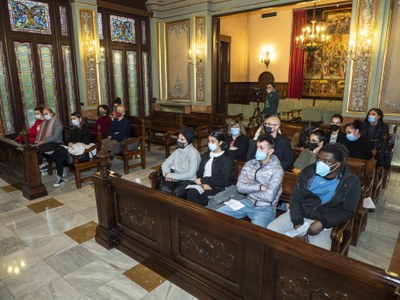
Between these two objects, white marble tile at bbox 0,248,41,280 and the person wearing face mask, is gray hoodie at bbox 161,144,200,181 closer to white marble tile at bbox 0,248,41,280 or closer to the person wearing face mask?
white marble tile at bbox 0,248,41,280

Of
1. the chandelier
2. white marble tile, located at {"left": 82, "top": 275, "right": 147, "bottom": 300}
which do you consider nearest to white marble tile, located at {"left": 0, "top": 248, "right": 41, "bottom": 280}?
white marble tile, located at {"left": 82, "top": 275, "right": 147, "bottom": 300}

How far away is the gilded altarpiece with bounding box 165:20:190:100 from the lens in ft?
27.1

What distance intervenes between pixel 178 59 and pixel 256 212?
6.89m

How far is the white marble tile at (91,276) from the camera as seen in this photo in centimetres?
236

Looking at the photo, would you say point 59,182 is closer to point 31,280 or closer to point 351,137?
point 31,280

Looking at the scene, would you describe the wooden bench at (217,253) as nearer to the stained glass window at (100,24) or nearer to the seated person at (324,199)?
the seated person at (324,199)

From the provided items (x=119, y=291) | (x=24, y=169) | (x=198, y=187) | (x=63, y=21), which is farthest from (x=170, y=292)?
(x=63, y=21)

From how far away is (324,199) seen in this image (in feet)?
7.47

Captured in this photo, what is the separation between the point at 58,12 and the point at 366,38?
6581 millimetres

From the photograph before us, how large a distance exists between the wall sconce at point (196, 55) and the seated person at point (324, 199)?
637 centimetres

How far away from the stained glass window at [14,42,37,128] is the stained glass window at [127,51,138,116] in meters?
2.63

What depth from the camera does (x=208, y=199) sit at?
9.72 ft

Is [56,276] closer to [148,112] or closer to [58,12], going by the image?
[58,12]

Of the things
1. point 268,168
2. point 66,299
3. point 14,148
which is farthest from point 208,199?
point 14,148
